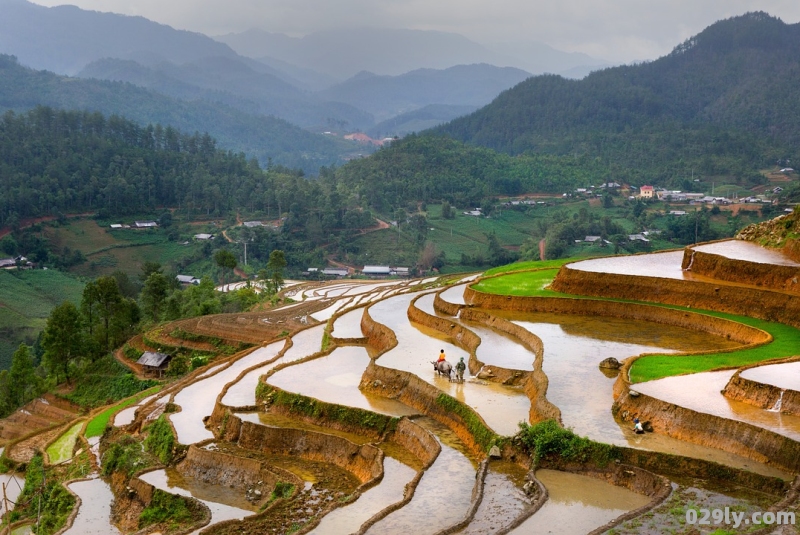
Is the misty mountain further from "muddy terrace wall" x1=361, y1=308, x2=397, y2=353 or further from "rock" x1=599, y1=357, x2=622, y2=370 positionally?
"rock" x1=599, y1=357, x2=622, y2=370

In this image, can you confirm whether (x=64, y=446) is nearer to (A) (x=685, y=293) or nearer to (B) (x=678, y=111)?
(A) (x=685, y=293)

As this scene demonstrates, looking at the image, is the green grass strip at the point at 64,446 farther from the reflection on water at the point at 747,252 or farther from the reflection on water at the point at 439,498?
the reflection on water at the point at 747,252

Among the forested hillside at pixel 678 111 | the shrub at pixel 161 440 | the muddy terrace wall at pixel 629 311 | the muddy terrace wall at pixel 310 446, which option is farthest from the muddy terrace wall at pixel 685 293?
the forested hillside at pixel 678 111

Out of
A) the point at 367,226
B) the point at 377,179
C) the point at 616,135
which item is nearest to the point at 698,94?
the point at 616,135

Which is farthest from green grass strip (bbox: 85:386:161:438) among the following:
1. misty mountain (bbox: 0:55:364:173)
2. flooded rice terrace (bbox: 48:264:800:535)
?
misty mountain (bbox: 0:55:364:173)

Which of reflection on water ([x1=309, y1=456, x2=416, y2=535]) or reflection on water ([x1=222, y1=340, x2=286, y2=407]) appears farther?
reflection on water ([x1=222, y1=340, x2=286, y2=407])

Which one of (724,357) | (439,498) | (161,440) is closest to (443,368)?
(724,357)

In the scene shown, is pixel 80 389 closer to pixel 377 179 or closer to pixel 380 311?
pixel 380 311
